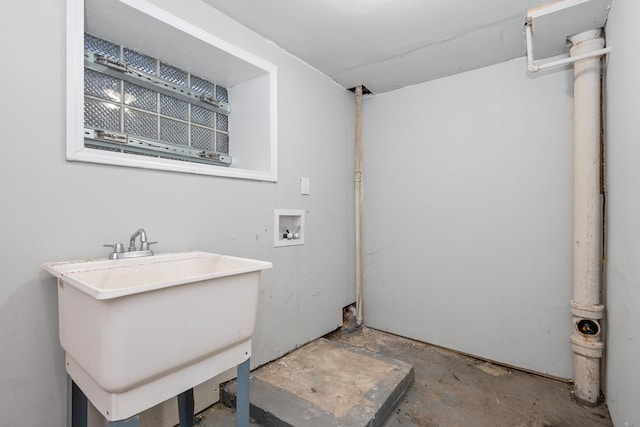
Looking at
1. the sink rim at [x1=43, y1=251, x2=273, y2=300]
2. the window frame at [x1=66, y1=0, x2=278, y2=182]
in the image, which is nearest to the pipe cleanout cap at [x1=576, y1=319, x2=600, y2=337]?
the sink rim at [x1=43, y1=251, x2=273, y2=300]

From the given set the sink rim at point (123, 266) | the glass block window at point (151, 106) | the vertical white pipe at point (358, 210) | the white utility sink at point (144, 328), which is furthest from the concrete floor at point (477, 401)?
the glass block window at point (151, 106)

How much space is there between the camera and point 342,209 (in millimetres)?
2342

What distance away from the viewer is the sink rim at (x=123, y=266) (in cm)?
70

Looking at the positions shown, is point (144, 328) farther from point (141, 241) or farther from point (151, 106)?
point (151, 106)

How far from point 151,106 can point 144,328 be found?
1.21m

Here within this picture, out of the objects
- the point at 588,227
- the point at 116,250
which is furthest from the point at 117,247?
the point at 588,227

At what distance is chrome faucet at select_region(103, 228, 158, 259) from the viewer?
1091 mm

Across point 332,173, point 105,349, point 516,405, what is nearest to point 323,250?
point 332,173

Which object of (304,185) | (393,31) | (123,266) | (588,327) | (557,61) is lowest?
(588,327)

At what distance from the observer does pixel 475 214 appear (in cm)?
198

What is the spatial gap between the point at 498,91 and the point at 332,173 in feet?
3.93

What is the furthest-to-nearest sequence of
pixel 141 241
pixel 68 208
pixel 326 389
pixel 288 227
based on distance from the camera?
pixel 288 227 → pixel 326 389 → pixel 141 241 → pixel 68 208

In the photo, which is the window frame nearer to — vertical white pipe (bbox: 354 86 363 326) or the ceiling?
the ceiling

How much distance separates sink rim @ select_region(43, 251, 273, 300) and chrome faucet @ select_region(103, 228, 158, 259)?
3cm
